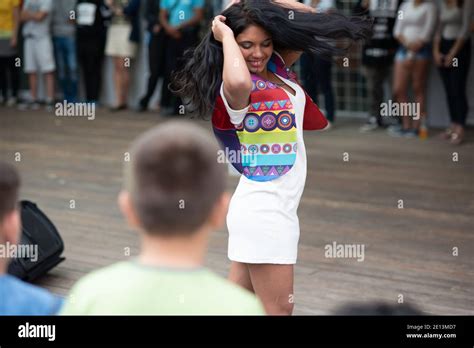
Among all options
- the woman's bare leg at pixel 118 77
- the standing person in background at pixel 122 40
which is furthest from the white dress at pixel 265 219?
the woman's bare leg at pixel 118 77

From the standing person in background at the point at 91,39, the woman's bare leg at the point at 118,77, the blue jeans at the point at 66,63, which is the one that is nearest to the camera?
the standing person in background at the point at 91,39

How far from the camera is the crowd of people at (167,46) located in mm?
12305

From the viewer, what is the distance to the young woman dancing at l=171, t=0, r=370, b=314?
4133mm

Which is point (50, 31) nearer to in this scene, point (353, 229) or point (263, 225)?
point (353, 229)

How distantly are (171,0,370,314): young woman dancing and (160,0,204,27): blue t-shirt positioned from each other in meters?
10.1

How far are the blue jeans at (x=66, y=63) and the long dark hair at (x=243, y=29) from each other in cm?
1216

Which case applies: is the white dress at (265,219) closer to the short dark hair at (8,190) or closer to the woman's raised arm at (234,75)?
the woman's raised arm at (234,75)

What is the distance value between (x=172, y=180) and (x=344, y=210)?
6.80 m

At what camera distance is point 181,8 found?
47.0ft

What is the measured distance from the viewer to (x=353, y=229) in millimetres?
8109

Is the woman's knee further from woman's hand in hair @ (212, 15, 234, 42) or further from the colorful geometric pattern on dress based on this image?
woman's hand in hair @ (212, 15, 234, 42)

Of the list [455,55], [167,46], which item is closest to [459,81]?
[455,55]

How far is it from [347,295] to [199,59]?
8.44ft
